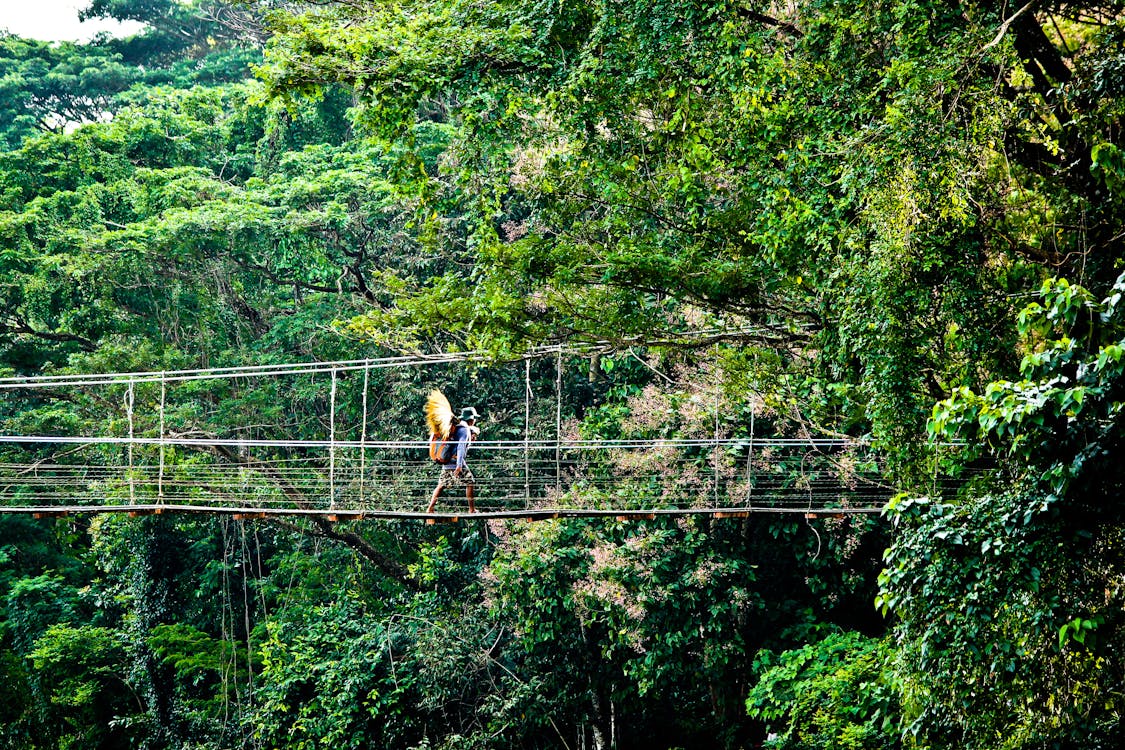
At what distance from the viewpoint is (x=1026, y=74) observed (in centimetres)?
445

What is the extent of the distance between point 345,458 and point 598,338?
6.57 ft

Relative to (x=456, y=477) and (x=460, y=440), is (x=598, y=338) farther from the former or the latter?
(x=456, y=477)

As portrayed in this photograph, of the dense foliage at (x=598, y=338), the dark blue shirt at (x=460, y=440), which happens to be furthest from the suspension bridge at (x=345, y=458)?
the dark blue shirt at (x=460, y=440)

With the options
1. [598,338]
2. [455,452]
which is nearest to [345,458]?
[455,452]

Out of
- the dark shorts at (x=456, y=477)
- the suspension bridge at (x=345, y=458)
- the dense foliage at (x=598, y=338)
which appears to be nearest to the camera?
the dense foliage at (x=598, y=338)

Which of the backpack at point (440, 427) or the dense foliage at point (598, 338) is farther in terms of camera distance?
the backpack at point (440, 427)

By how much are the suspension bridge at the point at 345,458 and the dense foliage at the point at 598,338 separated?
9cm

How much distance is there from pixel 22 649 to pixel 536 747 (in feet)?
15.2

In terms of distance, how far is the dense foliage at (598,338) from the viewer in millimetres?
3465

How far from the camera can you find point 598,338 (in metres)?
5.58

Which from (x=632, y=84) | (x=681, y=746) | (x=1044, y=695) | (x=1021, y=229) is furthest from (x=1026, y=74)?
(x=681, y=746)

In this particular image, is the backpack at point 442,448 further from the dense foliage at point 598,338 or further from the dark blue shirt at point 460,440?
the dense foliage at point 598,338

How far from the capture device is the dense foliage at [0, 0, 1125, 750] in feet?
11.4

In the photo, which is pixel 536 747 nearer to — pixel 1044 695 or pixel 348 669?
pixel 348 669
